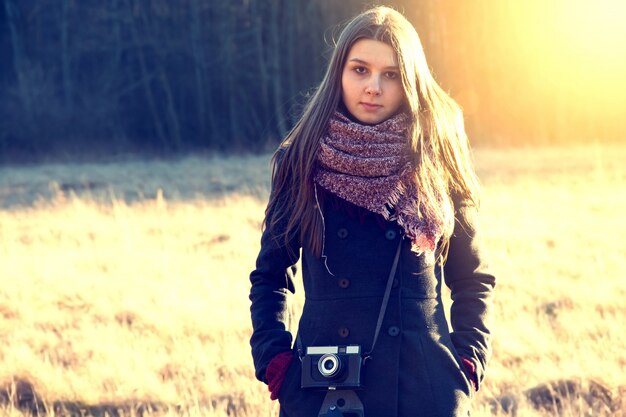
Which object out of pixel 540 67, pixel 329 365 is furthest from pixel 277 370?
pixel 540 67

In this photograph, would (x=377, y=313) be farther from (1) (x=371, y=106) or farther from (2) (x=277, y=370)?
(1) (x=371, y=106)

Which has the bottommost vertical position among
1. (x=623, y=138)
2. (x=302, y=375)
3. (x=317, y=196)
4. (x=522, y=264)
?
(x=623, y=138)

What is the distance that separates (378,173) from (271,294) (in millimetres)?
426

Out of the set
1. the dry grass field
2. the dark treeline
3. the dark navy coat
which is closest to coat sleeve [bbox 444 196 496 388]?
the dark navy coat

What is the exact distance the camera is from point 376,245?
2.35 metres

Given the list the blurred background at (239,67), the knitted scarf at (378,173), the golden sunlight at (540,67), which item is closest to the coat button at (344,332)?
the knitted scarf at (378,173)

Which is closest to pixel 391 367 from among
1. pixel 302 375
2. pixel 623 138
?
pixel 302 375

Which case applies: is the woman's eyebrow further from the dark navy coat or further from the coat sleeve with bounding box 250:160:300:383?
the coat sleeve with bounding box 250:160:300:383

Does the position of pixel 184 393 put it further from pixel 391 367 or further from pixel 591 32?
pixel 591 32

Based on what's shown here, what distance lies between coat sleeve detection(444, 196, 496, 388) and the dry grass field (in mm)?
1713

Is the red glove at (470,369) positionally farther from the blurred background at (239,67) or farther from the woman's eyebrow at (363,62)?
the blurred background at (239,67)

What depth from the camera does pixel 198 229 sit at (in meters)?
9.21

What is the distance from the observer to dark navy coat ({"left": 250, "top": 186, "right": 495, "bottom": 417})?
2.26 m

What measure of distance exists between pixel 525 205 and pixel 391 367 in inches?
337
